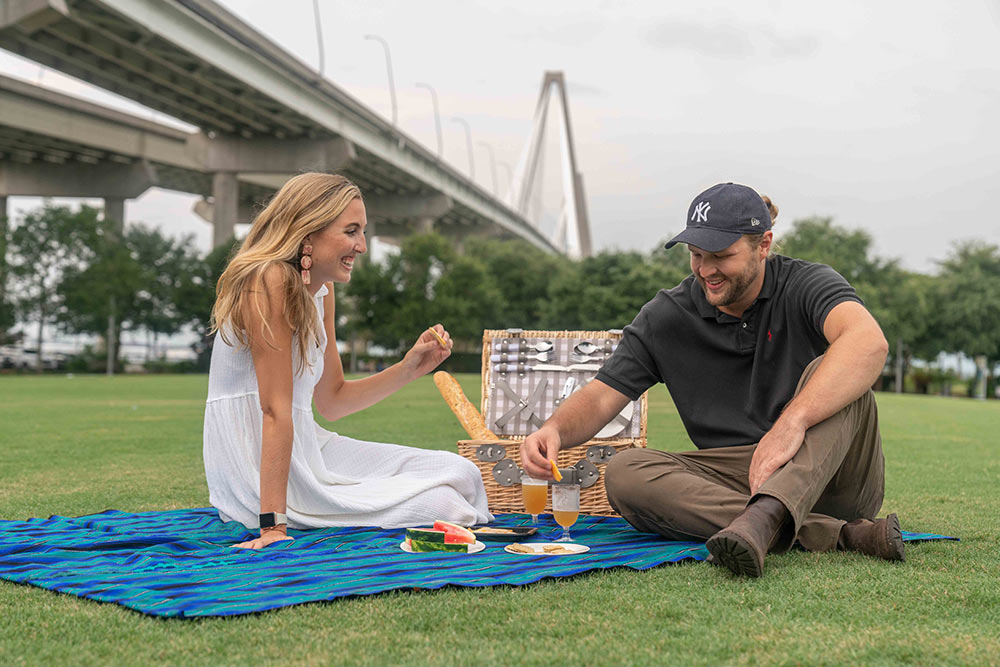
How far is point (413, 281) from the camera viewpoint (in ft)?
146

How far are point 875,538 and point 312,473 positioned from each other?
6.67 ft

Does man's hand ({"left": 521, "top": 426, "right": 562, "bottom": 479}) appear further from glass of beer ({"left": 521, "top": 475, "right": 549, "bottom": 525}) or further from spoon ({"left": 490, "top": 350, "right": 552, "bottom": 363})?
Result: spoon ({"left": 490, "top": 350, "right": 552, "bottom": 363})

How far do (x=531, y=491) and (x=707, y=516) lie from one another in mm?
623

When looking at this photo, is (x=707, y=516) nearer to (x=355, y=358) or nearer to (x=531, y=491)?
(x=531, y=491)

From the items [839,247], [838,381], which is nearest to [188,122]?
[839,247]

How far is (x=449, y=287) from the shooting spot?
4409cm

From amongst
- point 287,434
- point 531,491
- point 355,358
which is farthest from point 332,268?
point 355,358

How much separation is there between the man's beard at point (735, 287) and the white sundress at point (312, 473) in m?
1.22

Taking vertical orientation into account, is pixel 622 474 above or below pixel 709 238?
below

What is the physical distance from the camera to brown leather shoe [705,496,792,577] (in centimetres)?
273

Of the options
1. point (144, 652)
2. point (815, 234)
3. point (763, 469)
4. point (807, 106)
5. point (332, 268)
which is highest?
point (807, 106)

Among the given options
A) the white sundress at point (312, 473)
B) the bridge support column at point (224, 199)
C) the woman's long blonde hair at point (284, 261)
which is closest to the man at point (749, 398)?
the white sundress at point (312, 473)

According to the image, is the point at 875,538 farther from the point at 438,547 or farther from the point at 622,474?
the point at 438,547

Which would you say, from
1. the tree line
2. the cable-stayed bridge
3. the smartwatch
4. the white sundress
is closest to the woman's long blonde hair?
the white sundress
